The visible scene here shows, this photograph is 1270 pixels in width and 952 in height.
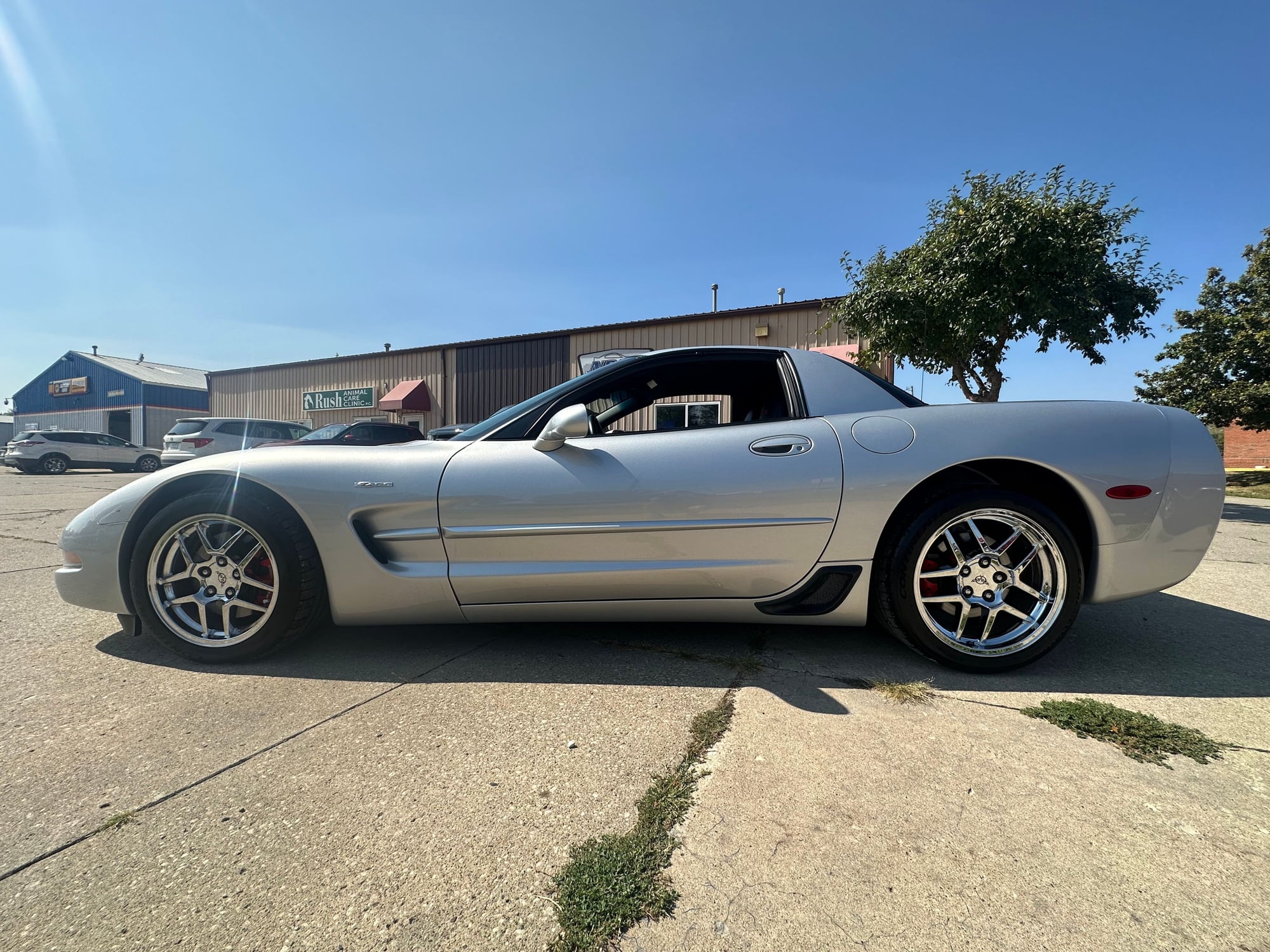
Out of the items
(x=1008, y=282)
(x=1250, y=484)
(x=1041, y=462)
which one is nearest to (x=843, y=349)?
(x=1008, y=282)

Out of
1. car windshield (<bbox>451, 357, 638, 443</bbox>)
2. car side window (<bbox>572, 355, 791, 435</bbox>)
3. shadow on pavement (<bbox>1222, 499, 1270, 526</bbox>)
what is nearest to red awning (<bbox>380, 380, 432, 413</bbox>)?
car side window (<bbox>572, 355, 791, 435</bbox>)

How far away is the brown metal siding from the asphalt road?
46.8 ft

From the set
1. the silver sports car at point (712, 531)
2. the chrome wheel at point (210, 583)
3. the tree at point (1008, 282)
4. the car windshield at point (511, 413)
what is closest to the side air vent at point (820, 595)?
the silver sports car at point (712, 531)

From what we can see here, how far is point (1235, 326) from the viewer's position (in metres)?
14.9

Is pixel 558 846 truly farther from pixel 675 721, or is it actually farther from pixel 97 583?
pixel 97 583

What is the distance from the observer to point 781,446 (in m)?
2.15

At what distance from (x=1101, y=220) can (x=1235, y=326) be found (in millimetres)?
12055

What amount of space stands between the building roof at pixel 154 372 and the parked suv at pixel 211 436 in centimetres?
2076

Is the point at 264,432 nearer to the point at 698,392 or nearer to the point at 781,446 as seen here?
the point at 698,392

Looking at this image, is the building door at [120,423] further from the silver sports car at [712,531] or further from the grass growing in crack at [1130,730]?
the grass growing in crack at [1130,730]

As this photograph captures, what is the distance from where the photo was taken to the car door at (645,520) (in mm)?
2104

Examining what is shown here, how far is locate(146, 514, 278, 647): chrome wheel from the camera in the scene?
7.27ft

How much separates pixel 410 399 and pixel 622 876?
1895 cm

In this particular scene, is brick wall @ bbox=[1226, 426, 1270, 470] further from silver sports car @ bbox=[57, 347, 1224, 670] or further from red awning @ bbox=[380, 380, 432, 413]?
red awning @ bbox=[380, 380, 432, 413]
